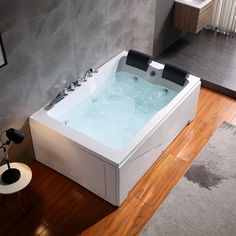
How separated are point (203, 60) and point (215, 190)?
6.35ft

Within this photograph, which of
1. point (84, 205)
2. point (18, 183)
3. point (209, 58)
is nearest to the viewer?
point (18, 183)

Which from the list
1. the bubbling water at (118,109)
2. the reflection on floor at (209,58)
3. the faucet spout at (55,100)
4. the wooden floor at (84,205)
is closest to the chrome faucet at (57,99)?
the faucet spout at (55,100)

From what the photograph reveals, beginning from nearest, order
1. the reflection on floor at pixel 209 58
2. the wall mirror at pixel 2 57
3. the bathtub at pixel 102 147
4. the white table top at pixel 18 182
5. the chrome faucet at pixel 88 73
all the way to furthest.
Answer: the wall mirror at pixel 2 57
the white table top at pixel 18 182
the bathtub at pixel 102 147
the chrome faucet at pixel 88 73
the reflection on floor at pixel 209 58

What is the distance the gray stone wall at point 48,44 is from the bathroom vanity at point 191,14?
28.7 inches

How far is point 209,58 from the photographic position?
4.59 meters

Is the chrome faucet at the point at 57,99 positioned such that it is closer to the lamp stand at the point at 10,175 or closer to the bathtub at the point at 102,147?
the bathtub at the point at 102,147

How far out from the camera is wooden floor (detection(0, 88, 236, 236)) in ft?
9.37

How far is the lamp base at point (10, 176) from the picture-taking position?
9.04 ft

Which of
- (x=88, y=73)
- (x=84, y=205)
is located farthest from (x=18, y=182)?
(x=88, y=73)

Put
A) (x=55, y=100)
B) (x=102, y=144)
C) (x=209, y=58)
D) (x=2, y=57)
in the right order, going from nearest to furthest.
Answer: (x=2, y=57) < (x=102, y=144) < (x=55, y=100) < (x=209, y=58)

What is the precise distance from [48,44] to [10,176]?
3.43 ft

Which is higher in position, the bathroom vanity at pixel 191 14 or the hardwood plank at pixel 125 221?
the bathroom vanity at pixel 191 14

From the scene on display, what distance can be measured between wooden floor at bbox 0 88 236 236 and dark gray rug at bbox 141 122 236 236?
0.07 m

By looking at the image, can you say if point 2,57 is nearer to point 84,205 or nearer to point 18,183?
point 18,183
